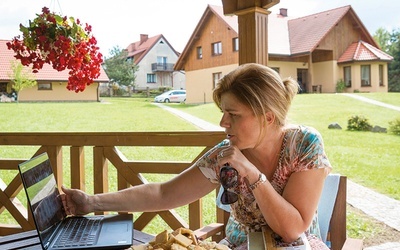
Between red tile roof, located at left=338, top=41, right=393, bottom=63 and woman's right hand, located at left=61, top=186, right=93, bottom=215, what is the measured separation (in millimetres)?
4570

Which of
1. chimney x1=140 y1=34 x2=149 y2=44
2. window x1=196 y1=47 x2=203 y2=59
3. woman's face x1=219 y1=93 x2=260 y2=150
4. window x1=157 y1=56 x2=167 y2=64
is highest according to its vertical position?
chimney x1=140 y1=34 x2=149 y2=44

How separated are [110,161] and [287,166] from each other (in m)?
1.25

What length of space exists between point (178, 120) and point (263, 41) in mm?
3186

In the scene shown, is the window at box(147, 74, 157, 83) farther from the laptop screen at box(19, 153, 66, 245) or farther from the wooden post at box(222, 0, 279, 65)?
the laptop screen at box(19, 153, 66, 245)

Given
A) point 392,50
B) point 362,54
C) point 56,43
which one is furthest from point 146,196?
point 362,54

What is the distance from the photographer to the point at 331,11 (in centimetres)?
600

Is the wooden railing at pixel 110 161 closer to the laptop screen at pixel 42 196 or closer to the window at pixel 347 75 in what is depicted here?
the laptop screen at pixel 42 196

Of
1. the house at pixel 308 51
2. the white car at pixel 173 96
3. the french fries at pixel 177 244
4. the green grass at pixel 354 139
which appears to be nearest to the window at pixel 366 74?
the house at pixel 308 51

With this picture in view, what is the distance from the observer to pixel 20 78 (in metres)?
4.16

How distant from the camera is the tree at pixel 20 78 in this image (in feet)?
13.4

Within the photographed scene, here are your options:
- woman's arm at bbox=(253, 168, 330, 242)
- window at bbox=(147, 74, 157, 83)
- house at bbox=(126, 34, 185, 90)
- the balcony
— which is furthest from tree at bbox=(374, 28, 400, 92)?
woman's arm at bbox=(253, 168, 330, 242)

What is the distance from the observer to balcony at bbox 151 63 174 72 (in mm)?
4938

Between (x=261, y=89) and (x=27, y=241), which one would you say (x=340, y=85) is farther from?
(x=27, y=241)

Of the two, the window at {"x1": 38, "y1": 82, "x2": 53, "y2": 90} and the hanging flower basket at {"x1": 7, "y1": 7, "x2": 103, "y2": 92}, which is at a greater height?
the hanging flower basket at {"x1": 7, "y1": 7, "x2": 103, "y2": 92}
